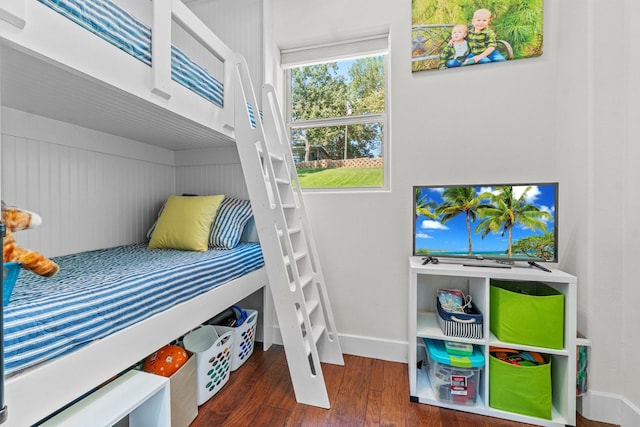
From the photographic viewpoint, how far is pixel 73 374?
791 mm

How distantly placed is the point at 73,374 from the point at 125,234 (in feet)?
4.79

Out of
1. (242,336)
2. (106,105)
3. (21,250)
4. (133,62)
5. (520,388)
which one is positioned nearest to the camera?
(21,250)

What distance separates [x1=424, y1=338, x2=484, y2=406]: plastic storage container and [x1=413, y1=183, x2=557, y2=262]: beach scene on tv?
1.79ft

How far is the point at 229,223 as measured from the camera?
6.32ft

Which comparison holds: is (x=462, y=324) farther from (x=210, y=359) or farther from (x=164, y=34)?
(x=164, y=34)

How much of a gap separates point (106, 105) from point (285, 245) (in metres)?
1.07

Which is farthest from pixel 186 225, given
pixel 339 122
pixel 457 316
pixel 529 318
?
pixel 529 318

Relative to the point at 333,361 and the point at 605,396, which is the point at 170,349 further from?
the point at 605,396

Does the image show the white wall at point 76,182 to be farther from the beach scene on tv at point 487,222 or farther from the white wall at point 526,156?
the beach scene on tv at point 487,222

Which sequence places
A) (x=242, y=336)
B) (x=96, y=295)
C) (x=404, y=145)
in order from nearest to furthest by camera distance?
(x=96, y=295)
(x=242, y=336)
(x=404, y=145)

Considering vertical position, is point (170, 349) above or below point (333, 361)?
above

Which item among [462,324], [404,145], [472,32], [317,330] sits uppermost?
[472,32]

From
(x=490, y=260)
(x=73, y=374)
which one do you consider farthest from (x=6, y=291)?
(x=490, y=260)

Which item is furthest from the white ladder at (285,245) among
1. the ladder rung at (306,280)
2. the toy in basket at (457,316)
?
the toy in basket at (457,316)
